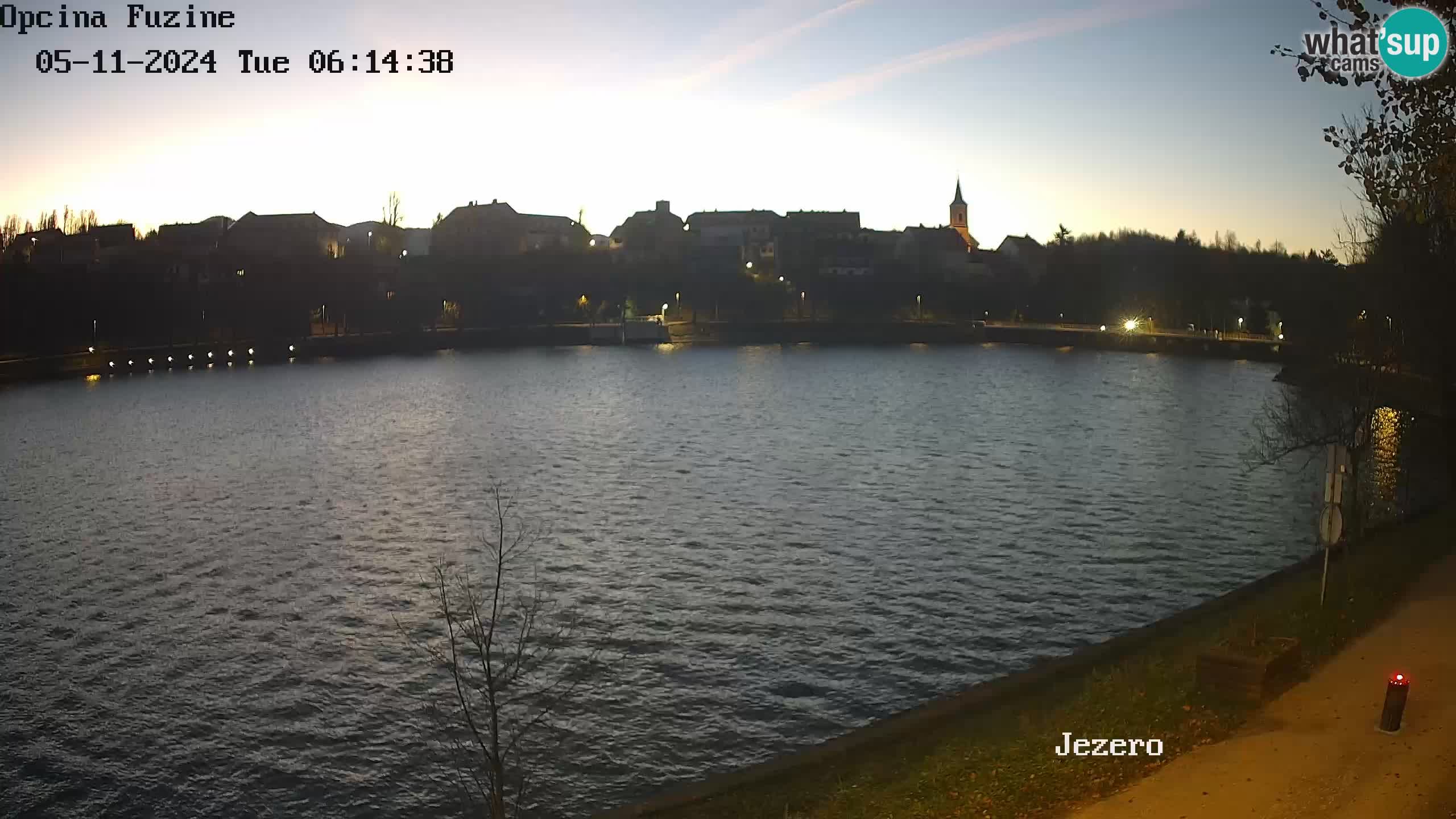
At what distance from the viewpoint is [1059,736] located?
16.2 metres

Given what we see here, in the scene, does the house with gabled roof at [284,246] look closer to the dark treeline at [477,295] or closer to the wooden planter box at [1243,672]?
the dark treeline at [477,295]

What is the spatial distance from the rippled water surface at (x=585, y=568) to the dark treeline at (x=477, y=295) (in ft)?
125

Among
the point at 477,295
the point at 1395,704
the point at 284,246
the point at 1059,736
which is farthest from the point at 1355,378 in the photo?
the point at 284,246

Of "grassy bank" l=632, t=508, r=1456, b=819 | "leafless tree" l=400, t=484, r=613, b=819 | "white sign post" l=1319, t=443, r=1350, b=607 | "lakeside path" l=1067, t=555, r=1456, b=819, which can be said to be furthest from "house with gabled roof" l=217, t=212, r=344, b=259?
"lakeside path" l=1067, t=555, r=1456, b=819

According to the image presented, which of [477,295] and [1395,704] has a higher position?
[477,295]

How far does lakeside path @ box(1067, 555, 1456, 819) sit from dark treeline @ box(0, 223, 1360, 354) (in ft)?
246

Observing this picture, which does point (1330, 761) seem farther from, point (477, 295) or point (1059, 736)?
point (477, 295)

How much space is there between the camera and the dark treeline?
121938mm

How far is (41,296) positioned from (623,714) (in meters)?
113

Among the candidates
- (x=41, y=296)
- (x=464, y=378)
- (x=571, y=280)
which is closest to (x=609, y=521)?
(x=464, y=378)

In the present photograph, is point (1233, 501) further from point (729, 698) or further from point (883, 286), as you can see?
point (883, 286)

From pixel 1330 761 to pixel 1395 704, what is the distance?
1.45 meters

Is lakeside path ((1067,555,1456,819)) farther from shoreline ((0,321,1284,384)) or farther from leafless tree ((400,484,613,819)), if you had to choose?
shoreline ((0,321,1284,384))

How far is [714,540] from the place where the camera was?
4178cm
